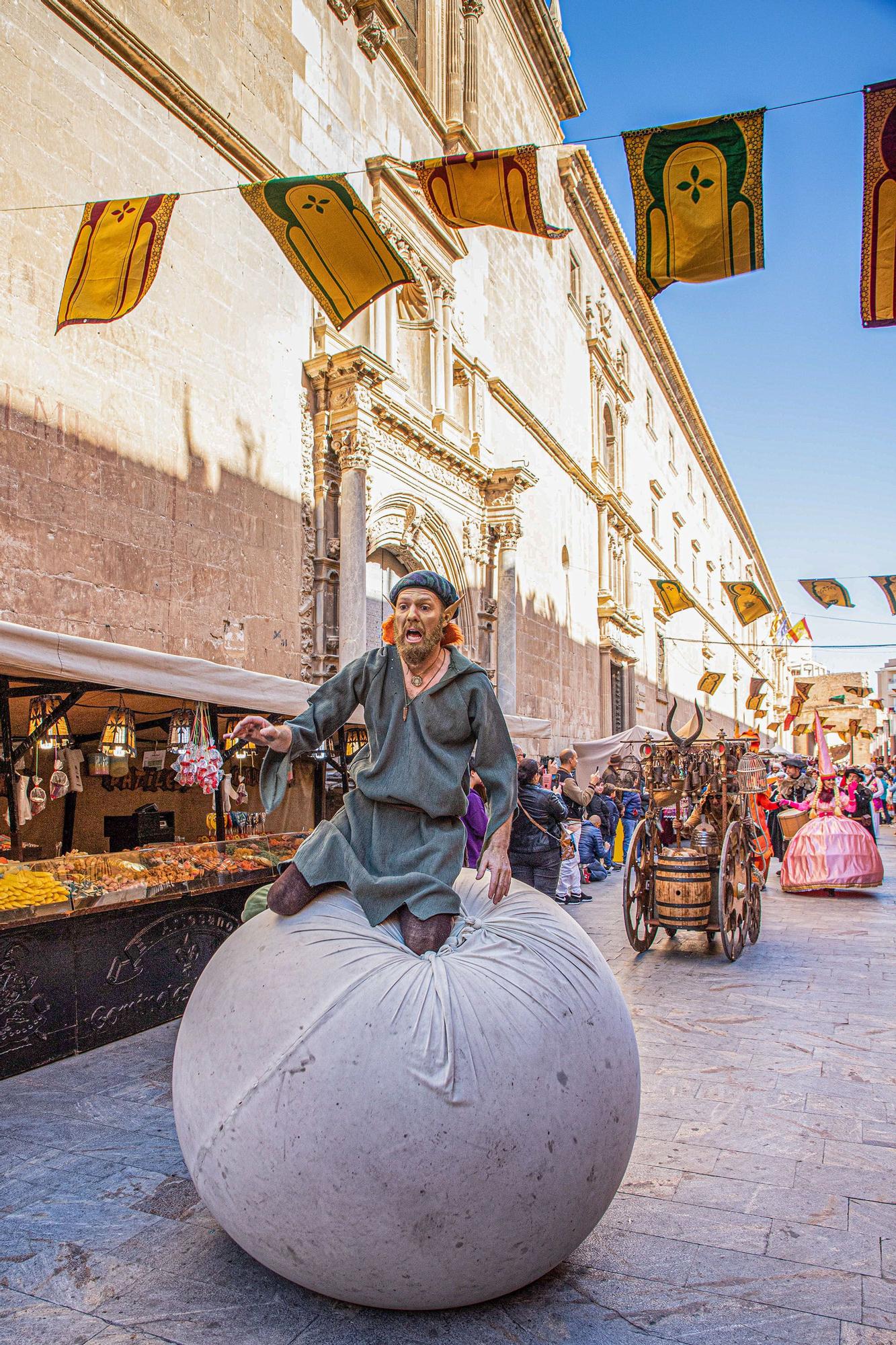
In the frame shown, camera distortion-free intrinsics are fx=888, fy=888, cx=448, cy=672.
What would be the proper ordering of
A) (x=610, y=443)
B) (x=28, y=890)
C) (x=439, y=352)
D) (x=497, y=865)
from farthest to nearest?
(x=610, y=443), (x=439, y=352), (x=28, y=890), (x=497, y=865)

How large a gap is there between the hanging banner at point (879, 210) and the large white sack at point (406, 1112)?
5892mm

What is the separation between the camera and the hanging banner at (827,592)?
73.0ft

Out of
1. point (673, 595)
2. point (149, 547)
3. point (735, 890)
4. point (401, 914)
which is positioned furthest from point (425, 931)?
point (673, 595)

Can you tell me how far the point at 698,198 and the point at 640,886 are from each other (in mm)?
5187

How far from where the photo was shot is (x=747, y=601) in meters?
22.8

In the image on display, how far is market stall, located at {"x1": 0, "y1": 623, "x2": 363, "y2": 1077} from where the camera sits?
4641mm

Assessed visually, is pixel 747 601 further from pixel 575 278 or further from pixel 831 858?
pixel 831 858

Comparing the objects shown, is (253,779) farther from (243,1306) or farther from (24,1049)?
(243,1306)


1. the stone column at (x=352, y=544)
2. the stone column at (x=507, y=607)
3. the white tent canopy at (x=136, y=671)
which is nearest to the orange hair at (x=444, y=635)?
the white tent canopy at (x=136, y=671)

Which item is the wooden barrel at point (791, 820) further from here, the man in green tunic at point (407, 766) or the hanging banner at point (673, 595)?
the man in green tunic at point (407, 766)

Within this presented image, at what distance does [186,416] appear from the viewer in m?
9.59

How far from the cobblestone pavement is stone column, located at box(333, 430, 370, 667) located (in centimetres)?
704

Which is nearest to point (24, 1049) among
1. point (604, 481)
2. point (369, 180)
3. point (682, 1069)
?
point (682, 1069)

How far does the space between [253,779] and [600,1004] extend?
921cm
